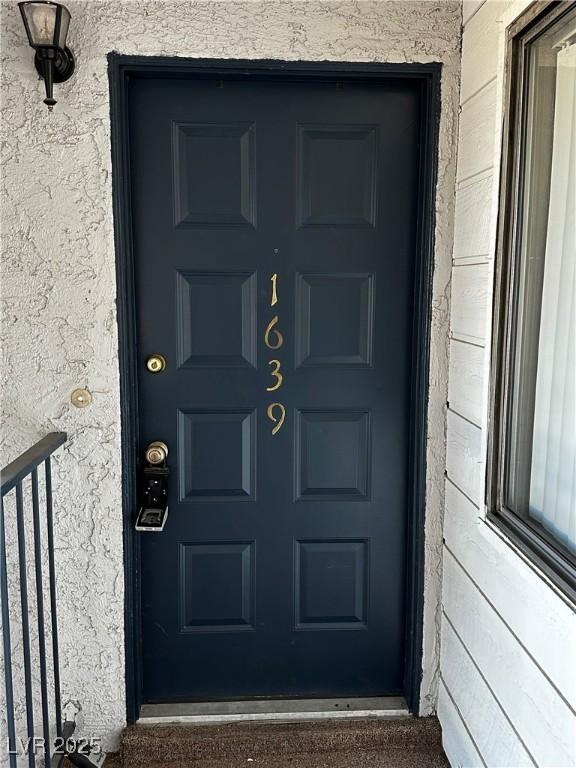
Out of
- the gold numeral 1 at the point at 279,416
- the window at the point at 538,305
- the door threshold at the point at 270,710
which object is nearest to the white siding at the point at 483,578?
the window at the point at 538,305

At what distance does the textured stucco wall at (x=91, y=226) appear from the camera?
74.2 inches

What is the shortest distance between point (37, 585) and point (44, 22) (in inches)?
60.7

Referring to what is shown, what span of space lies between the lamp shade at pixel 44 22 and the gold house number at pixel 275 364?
89 centimetres

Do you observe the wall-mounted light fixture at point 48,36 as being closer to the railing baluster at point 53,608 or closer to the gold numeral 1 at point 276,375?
the gold numeral 1 at point 276,375

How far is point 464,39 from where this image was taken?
1.89m

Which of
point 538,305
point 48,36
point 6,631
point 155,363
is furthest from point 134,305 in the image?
point 538,305

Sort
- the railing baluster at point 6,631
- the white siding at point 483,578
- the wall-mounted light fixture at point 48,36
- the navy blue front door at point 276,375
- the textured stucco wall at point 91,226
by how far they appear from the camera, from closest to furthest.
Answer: the white siding at point 483,578, the railing baluster at point 6,631, the wall-mounted light fixture at point 48,36, the textured stucco wall at point 91,226, the navy blue front door at point 276,375

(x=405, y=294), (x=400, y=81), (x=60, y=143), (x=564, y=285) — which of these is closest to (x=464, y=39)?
(x=400, y=81)

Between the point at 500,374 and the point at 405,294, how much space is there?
53cm

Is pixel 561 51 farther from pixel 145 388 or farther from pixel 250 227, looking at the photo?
pixel 145 388

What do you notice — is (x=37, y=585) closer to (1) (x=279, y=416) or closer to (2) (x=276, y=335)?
(1) (x=279, y=416)

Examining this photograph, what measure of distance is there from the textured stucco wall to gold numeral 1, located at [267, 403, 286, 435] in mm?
477

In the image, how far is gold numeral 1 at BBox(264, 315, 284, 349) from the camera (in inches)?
81.9

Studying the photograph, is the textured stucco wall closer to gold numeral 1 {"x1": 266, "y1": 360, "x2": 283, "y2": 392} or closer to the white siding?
the white siding
